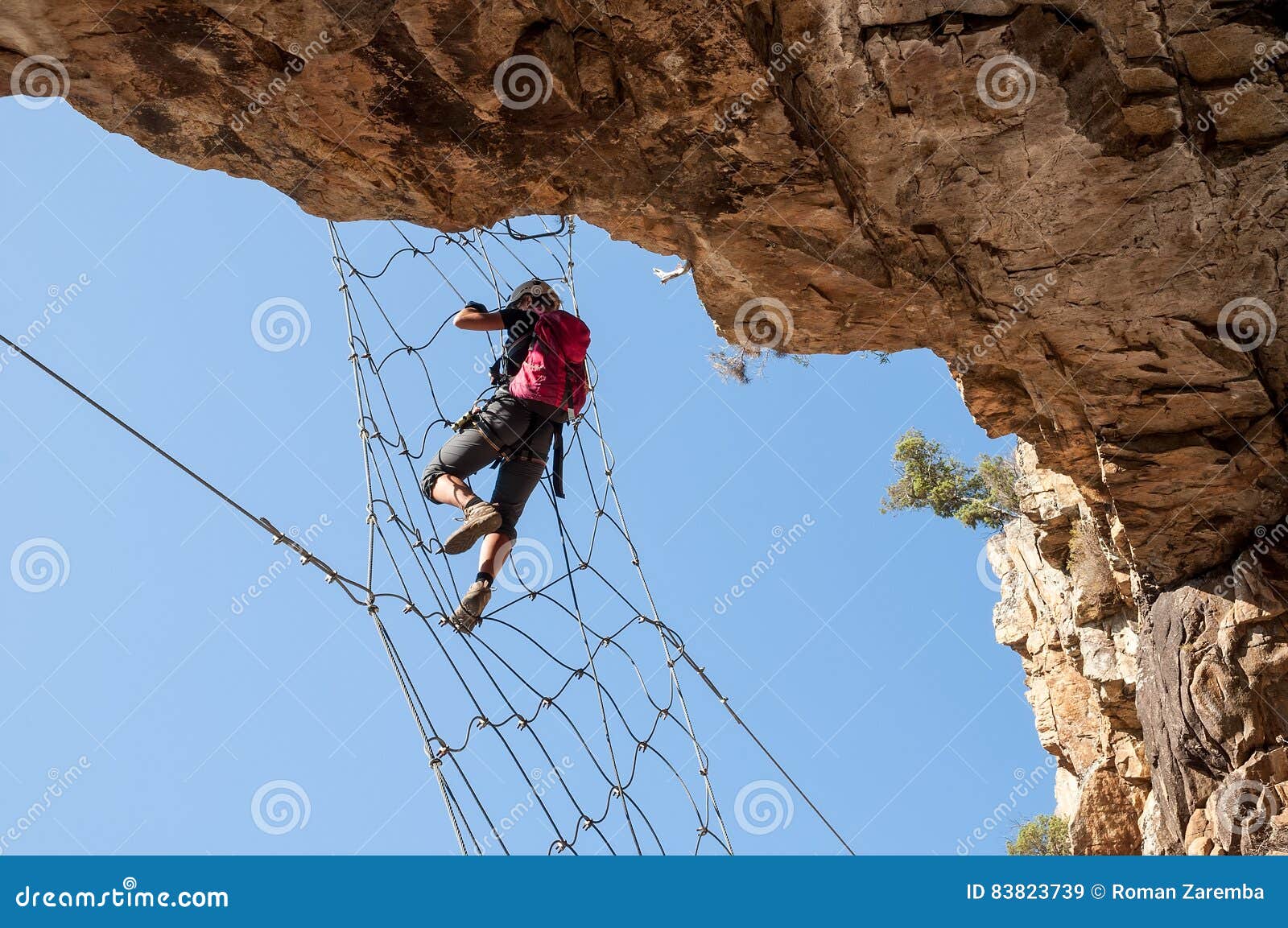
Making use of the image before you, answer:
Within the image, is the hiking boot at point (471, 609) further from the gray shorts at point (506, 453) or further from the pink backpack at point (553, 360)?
the pink backpack at point (553, 360)

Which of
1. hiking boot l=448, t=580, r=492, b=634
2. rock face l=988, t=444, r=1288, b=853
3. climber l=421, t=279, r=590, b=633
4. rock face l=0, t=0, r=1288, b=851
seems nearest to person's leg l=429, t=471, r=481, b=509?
climber l=421, t=279, r=590, b=633

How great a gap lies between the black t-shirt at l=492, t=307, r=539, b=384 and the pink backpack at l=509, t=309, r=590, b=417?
0.06m

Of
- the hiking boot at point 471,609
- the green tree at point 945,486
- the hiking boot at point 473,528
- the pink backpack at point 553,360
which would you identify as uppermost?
the green tree at point 945,486

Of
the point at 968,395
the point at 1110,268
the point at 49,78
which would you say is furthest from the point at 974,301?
the point at 49,78

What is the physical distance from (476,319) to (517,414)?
567mm

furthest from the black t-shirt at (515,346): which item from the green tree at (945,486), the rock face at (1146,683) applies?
the green tree at (945,486)

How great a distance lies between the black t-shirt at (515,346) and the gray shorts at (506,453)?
0.21 meters

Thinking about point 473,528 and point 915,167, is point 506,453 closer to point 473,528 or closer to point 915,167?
point 473,528

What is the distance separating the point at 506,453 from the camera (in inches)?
240

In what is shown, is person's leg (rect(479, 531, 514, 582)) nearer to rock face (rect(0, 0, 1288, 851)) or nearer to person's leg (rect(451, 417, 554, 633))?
person's leg (rect(451, 417, 554, 633))

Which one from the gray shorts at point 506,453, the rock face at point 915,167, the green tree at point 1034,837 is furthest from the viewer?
the green tree at point 1034,837

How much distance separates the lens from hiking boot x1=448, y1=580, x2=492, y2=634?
18.5 ft

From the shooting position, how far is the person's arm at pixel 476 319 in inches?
236
